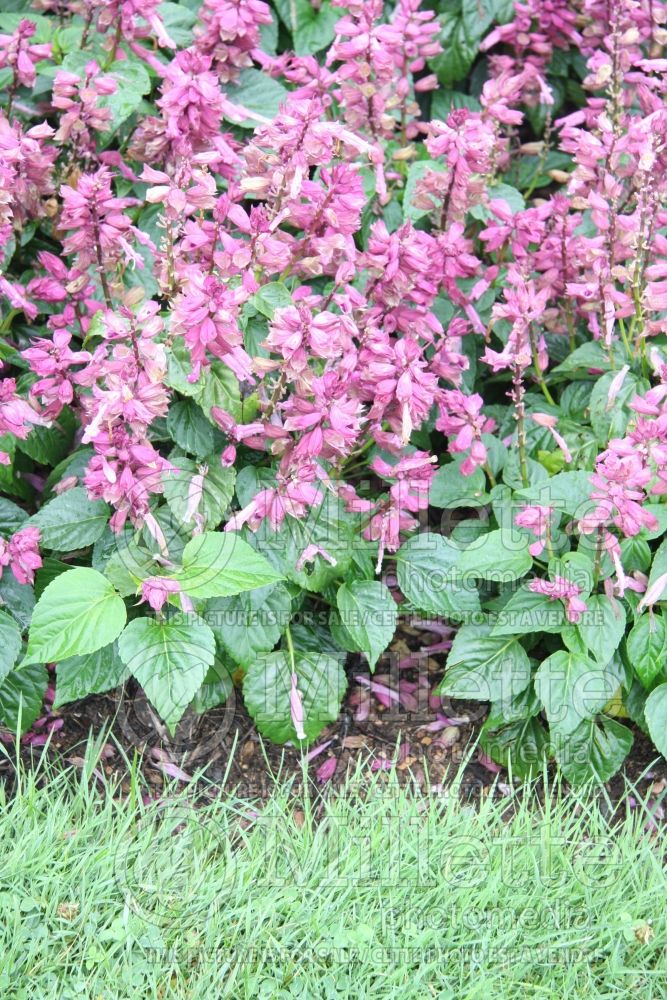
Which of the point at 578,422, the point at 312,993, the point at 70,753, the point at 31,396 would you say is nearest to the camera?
the point at 312,993

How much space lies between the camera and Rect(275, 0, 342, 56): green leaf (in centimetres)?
378

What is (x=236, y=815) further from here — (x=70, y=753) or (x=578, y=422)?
(x=578, y=422)

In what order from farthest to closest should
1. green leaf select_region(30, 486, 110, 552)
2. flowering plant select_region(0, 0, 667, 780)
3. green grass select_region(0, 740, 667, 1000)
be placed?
green leaf select_region(30, 486, 110, 552)
flowering plant select_region(0, 0, 667, 780)
green grass select_region(0, 740, 667, 1000)

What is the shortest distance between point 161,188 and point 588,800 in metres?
1.79

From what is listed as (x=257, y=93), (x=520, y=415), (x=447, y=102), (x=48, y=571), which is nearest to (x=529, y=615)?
(x=520, y=415)

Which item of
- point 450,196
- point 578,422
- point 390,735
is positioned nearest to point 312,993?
point 390,735

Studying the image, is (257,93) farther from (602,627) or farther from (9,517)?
(602,627)

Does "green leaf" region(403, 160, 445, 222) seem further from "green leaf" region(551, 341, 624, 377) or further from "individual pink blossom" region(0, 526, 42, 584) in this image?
"individual pink blossom" region(0, 526, 42, 584)

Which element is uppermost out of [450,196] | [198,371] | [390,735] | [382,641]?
[450,196]

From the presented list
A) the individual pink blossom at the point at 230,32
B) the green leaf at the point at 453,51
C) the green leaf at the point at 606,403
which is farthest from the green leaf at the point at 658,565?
the green leaf at the point at 453,51

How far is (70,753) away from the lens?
3045 mm

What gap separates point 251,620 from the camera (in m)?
2.89

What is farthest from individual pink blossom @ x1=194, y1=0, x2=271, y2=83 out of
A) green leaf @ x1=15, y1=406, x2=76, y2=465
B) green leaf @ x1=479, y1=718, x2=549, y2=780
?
green leaf @ x1=479, y1=718, x2=549, y2=780

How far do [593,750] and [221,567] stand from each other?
105 cm
